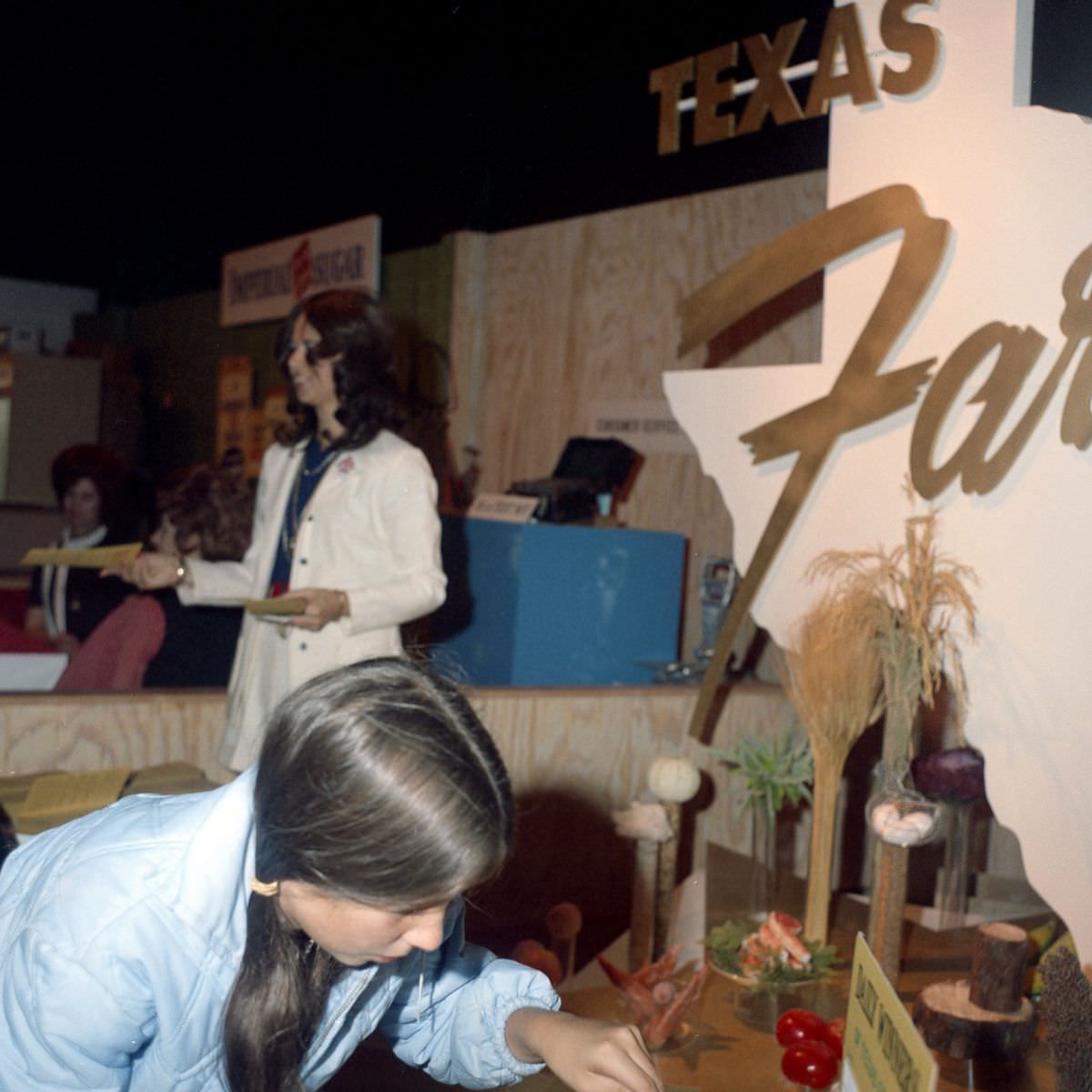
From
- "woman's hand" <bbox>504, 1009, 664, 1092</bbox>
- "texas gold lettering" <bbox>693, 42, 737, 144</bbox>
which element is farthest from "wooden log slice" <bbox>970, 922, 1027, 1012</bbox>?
"texas gold lettering" <bbox>693, 42, 737, 144</bbox>

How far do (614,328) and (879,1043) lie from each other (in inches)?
135

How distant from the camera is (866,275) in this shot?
104 inches

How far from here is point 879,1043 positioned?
109 centimetres

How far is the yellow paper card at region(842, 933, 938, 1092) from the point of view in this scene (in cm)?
97

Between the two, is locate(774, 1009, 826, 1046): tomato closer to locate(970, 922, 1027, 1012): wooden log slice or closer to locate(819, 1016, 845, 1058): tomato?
locate(819, 1016, 845, 1058): tomato

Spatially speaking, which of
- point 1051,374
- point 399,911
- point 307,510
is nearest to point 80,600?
point 307,510

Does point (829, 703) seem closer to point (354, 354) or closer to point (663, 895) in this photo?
point (663, 895)

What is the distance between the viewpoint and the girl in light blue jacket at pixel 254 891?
3.41 feet

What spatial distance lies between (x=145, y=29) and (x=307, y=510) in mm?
2300

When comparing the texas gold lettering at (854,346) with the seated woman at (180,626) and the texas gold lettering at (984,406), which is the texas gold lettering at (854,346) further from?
the seated woman at (180,626)

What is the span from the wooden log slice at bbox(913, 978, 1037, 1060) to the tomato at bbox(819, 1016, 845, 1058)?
18cm

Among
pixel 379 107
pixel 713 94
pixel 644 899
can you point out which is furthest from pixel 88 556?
pixel 379 107

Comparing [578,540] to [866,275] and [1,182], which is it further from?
[1,182]

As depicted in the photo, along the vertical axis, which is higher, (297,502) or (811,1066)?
(297,502)
